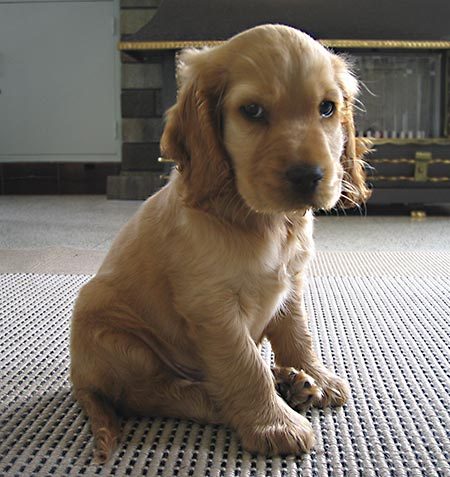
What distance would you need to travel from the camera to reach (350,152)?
1319 millimetres

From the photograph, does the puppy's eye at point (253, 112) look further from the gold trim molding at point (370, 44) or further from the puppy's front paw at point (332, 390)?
the gold trim molding at point (370, 44)

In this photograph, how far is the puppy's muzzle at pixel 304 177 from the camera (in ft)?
3.43

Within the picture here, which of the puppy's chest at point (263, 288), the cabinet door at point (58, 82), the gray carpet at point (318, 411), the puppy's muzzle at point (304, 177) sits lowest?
the gray carpet at point (318, 411)

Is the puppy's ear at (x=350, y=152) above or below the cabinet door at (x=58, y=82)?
below

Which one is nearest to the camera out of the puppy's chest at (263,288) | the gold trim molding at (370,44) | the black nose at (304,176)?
the black nose at (304,176)

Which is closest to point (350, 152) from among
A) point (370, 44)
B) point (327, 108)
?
point (327, 108)

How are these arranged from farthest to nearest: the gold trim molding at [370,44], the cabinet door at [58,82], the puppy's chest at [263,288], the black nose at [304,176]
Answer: the cabinet door at [58,82] < the gold trim molding at [370,44] < the puppy's chest at [263,288] < the black nose at [304,176]

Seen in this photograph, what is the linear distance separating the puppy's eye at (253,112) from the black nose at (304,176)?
128mm

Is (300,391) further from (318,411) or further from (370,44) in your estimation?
(370,44)

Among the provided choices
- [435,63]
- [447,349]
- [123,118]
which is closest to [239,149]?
[447,349]

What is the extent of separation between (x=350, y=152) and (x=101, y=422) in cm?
73

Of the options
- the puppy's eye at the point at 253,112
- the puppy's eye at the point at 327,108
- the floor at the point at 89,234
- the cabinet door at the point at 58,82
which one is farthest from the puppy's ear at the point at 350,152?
the cabinet door at the point at 58,82

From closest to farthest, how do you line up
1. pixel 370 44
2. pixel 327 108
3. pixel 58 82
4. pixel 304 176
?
pixel 304 176
pixel 327 108
pixel 370 44
pixel 58 82

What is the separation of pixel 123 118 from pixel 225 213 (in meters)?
4.21
